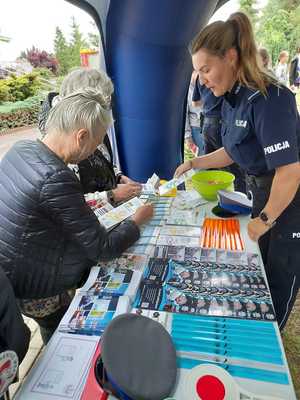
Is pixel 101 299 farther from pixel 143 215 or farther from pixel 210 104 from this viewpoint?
pixel 210 104

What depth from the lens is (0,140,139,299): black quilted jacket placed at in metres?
0.90

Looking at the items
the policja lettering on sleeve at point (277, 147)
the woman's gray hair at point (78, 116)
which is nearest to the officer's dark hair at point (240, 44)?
the policja lettering on sleeve at point (277, 147)

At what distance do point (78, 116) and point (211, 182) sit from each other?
761mm

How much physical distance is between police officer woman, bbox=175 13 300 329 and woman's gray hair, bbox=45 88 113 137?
42 centimetres

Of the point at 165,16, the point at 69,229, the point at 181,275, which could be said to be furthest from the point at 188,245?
the point at 165,16

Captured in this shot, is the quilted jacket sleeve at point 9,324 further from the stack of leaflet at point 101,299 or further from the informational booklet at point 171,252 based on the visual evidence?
the informational booklet at point 171,252

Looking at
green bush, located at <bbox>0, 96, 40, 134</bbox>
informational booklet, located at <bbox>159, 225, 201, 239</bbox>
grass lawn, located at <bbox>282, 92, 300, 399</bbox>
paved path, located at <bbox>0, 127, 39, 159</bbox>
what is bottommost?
grass lawn, located at <bbox>282, 92, 300, 399</bbox>

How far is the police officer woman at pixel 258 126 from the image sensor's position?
102 cm

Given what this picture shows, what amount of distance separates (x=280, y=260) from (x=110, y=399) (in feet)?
3.04

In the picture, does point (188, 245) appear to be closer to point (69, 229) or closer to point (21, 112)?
point (69, 229)

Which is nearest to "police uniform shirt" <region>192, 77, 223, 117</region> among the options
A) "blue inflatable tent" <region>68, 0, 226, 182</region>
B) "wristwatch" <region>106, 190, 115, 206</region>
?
"blue inflatable tent" <region>68, 0, 226, 182</region>

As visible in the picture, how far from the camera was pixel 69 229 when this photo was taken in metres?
0.94

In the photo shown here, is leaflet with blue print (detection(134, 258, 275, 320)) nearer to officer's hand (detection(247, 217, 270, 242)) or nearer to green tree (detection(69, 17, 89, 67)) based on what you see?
officer's hand (detection(247, 217, 270, 242))

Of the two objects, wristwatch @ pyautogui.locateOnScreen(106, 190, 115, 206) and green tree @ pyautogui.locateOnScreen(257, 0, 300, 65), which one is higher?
green tree @ pyautogui.locateOnScreen(257, 0, 300, 65)
